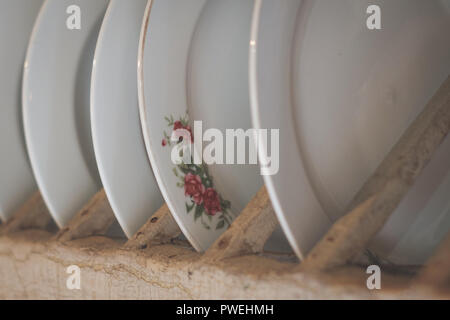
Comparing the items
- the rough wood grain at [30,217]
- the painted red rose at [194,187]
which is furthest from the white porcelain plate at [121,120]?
the rough wood grain at [30,217]

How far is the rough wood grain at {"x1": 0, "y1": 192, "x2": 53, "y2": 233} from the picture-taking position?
948 millimetres

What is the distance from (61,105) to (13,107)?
0.17m

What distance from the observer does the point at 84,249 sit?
80 centimetres

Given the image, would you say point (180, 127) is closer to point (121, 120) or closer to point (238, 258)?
A: point (121, 120)

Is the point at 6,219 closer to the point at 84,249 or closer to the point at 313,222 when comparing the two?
the point at 84,249

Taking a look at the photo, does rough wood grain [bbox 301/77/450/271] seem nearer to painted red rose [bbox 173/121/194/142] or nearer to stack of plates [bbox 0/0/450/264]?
stack of plates [bbox 0/0/450/264]

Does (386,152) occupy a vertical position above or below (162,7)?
below

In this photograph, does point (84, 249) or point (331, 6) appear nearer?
point (331, 6)

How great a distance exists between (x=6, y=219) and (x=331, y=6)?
2.47ft

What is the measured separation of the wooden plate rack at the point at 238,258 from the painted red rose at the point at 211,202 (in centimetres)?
7

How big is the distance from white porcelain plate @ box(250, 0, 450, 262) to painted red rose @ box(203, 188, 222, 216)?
0.19 m

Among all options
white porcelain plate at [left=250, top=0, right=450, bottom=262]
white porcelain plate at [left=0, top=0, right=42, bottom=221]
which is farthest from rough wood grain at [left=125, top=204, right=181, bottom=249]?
white porcelain plate at [left=0, top=0, right=42, bottom=221]

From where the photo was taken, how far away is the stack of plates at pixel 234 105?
2.09 feet
